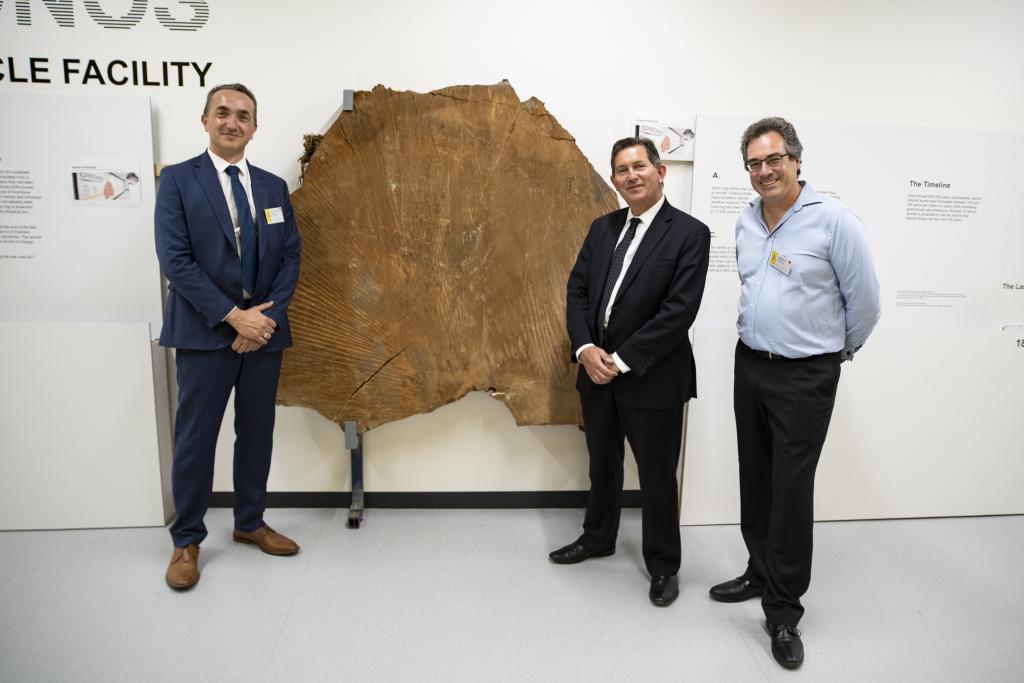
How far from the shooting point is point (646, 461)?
217cm

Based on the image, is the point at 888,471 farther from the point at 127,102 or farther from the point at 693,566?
Answer: the point at 127,102

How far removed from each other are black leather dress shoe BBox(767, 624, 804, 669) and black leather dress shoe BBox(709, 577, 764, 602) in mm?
225

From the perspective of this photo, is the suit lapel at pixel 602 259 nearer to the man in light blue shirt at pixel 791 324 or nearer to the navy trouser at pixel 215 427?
the man in light blue shirt at pixel 791 324

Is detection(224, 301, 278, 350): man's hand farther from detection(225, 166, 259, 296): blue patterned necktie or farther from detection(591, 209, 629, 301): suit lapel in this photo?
detection(591, 209, 629, 301): suit lapel

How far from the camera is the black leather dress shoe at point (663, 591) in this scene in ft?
7.19

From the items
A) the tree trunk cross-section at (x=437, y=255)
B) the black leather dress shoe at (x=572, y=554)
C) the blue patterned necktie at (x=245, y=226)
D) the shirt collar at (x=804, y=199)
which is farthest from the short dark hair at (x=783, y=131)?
the blue patterned necktie at (x=245, y=226)

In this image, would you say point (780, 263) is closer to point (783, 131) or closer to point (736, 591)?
point (783, 131)

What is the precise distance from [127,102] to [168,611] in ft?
6.38

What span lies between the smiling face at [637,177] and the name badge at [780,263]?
44cm

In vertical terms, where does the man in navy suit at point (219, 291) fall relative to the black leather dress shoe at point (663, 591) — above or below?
above

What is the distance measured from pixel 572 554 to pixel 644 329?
1.01m

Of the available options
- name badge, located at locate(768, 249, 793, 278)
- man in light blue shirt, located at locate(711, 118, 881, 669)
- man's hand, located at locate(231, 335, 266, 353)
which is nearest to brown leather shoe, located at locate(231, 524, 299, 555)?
man's hand, located at locate(231, 335, 266, 353)

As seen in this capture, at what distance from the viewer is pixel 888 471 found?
114 inches

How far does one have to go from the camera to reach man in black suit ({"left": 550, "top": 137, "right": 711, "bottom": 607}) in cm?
204
